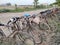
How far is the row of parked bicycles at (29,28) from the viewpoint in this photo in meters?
5.68

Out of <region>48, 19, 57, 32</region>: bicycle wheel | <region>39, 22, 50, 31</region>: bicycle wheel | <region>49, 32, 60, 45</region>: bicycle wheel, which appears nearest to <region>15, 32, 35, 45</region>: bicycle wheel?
<region>49, 32, 60, 45</region>: bicycle wheel

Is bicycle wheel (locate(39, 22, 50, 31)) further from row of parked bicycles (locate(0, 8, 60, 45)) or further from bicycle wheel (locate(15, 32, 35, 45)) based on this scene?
bicycle wheel (locate(15, 32, 35, 45))

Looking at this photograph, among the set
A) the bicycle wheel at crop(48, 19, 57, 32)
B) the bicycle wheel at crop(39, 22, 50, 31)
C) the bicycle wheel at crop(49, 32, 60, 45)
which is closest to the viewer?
the bicycle wheel at crop(49, 32, 60, 45)

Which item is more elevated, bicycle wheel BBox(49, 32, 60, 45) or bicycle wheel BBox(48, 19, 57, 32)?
bicycle wheel BBox(48, 19, 57, 32)

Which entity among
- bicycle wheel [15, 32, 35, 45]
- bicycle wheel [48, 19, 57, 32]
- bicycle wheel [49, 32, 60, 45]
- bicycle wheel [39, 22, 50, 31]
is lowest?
bicycle wheel [49, 32, 60, 45]

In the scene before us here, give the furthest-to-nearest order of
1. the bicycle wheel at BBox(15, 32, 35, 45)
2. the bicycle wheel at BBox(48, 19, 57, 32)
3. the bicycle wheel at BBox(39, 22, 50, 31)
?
the bicycle wheel at BBox(48, 19, 57, 32)
the bicycle wheel at BBox(39, 22, 50, 31)
the bicycle wheel at BBox(15, 32, 35, 45)

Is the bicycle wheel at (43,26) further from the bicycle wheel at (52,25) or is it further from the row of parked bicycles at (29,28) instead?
the bicycle wheel at (52,25)

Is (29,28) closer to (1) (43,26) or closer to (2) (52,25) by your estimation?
(1) (43,26)

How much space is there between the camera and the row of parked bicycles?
568cm

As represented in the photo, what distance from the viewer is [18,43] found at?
576 cm

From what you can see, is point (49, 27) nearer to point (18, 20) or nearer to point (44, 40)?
point (44, 40)

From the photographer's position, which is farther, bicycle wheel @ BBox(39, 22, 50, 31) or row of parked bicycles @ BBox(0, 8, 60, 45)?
bicycle wheel @ BBox(39, 22, 50, 31)

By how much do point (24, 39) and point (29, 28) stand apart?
2.45 ft

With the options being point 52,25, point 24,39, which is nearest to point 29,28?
point 24,39
